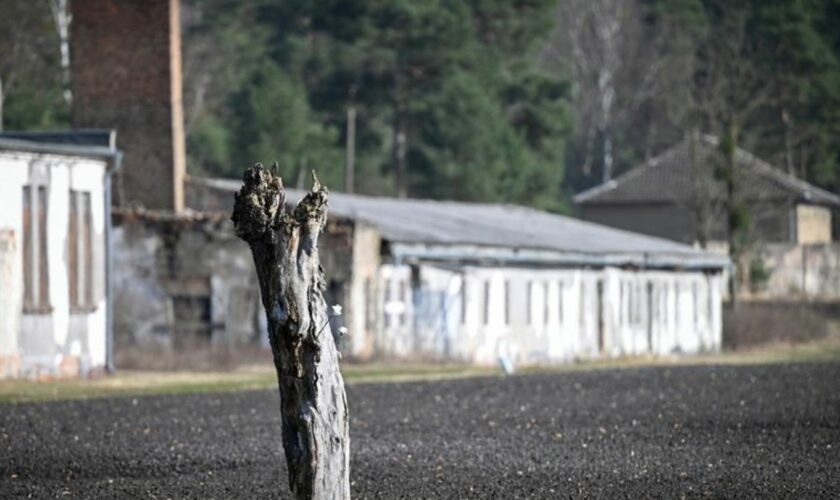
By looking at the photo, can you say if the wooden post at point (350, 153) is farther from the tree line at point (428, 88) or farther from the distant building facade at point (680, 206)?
the distant building facade at point (680, 206)

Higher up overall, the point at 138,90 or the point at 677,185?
the point at 138,90

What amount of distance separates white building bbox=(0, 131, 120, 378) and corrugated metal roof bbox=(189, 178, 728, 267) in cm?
728

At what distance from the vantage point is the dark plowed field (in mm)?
16750

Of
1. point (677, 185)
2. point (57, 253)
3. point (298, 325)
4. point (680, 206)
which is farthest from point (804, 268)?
point (298, 325)

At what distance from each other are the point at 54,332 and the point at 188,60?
150ft

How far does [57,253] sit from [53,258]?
136 mm

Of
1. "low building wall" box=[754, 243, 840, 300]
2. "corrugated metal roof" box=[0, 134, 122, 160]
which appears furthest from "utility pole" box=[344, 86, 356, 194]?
"corrugated metal roof" box=[0, 134, 122, 160]

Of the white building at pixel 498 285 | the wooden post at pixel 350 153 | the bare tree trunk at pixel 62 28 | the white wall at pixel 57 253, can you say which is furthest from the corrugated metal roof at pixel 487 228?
the bare tree trunk at pixel 62 28

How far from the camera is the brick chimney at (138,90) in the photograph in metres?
42.0

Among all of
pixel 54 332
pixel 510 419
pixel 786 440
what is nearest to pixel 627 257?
pixel 54 332

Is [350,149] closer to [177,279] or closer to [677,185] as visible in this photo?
[677,185]

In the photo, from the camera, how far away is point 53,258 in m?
32.5

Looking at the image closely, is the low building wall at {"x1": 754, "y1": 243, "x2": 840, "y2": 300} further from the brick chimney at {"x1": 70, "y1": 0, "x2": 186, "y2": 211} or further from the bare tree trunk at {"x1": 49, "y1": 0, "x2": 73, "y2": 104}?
the brick chimney at {"x1": 70, "y1": 0, "x2": 186, "y2": 211}

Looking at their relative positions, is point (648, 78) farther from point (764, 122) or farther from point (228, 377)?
point (228, 377)
